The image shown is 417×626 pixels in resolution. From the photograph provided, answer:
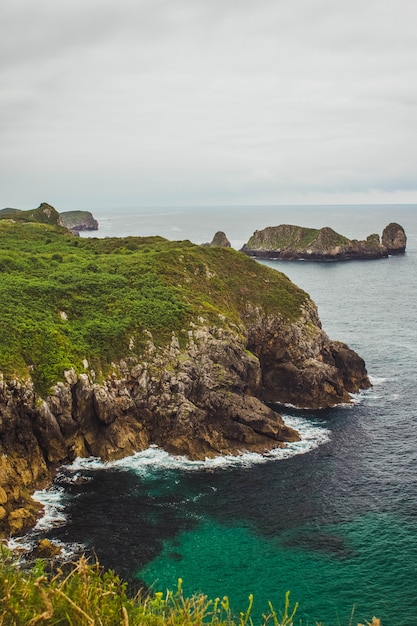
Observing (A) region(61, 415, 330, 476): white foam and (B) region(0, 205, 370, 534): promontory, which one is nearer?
(B) region(0, 205, 370, 534): promontory

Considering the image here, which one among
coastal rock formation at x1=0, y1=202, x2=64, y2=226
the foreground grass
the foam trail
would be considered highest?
coastal rock formation at x1=0, y1=202, x2=64, y2=226

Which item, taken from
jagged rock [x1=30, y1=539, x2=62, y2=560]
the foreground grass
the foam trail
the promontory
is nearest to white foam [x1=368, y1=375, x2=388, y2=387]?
the promontory

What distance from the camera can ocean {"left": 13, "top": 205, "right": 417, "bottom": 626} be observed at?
34.8 metres

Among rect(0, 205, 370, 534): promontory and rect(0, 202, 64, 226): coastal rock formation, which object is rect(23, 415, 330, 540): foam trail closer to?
rect(0, 205, 370, 534): promontory

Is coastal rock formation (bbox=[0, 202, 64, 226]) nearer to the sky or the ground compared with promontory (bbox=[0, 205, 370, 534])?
nearer to the sky

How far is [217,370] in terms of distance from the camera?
61.9m

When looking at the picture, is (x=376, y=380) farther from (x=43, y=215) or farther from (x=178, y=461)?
(x=43, y=215)

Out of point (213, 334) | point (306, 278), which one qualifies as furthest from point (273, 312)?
point (306, 278)

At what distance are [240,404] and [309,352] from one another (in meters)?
18.0

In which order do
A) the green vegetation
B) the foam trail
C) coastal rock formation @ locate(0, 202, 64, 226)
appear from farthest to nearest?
1. coastal rock formation @ locate(0, 202, 64, 226)
2. the green vegetation
3. the foam trail

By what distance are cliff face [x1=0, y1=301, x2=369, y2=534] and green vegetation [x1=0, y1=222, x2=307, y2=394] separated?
7.84ft

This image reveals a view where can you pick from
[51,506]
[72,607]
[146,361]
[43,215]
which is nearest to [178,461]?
[146,361]

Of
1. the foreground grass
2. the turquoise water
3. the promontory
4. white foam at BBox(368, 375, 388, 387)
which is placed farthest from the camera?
white foam at BBox(368, 375, 388, 387)

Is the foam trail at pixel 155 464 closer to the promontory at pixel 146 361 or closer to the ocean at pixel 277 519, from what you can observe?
the ocean at pixel 277 519
